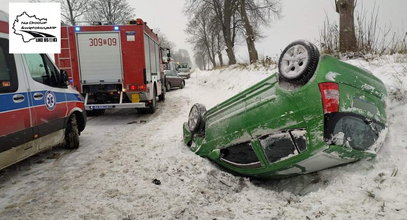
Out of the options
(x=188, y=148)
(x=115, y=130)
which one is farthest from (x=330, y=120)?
(x=115, y=130)

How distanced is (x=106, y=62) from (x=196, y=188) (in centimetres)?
651

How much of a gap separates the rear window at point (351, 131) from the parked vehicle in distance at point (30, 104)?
392cm

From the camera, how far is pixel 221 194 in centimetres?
343

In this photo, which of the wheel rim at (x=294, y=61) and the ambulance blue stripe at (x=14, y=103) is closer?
the wheel rim at (x=294, y=61)

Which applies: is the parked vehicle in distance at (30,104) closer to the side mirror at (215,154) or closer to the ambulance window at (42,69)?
the ambulance window at (42,69)

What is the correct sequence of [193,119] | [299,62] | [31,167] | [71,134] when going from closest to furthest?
1. [299,62]
2. [31,167]
3. [193,119]
4. [71,134]

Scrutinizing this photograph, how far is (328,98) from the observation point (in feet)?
→ 9.18

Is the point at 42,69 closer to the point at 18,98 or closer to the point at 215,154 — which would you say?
the point at 18,98

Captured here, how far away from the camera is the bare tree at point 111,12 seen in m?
27.1

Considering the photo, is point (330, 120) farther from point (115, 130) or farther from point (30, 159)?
point (115, 130)

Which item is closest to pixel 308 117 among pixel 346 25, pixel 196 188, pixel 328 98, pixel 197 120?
pixel 328 98

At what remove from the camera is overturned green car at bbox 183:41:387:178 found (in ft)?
9.34

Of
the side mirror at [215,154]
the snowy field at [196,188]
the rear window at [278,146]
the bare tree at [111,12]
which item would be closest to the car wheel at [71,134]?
the snowy field at [196,188]

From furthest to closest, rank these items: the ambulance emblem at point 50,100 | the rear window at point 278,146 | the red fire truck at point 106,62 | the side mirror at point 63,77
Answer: the red fire truck at point 106,62
the side mirror at point 63,77
the ambulance emblem at point 50,100
the rear window at point 278,146
